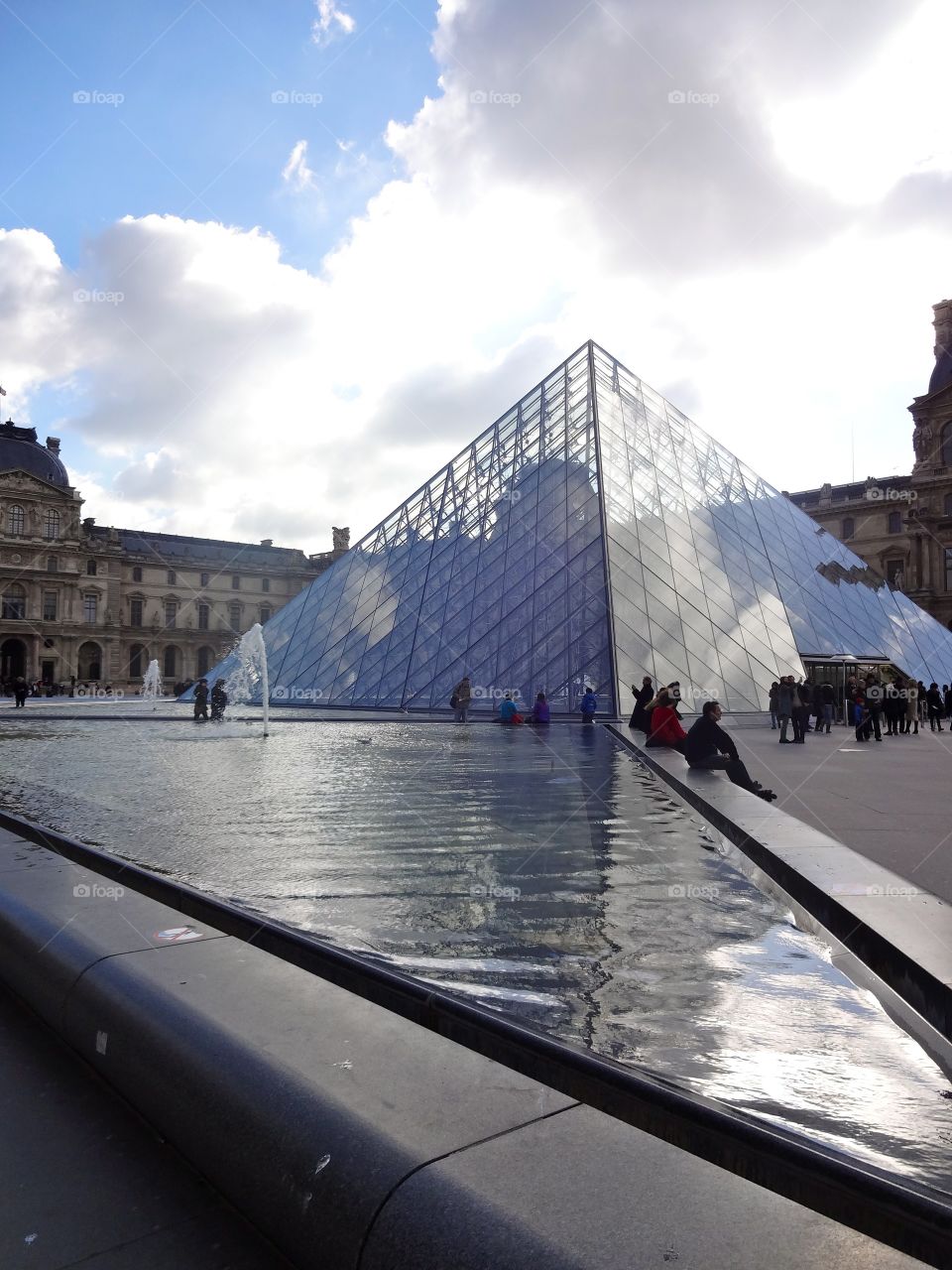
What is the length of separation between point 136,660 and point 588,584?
61.3 meters

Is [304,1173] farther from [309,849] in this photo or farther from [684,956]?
[309,849]

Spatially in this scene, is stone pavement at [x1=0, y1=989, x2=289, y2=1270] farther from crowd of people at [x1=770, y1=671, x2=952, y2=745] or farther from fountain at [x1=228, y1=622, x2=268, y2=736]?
fountain at [x1=228, y1=622, x2=268, y2=736]

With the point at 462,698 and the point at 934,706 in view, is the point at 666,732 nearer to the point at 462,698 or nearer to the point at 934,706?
the point at 462,698

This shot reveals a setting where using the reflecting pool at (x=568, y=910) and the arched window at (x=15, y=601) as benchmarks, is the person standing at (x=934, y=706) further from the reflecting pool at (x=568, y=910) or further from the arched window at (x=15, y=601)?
the arched window at (x=15, y=601)

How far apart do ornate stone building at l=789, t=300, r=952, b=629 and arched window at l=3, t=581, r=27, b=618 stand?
2365 inches

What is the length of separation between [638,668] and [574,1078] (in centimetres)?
2042

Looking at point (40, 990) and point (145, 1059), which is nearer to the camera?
point (145, 1059)

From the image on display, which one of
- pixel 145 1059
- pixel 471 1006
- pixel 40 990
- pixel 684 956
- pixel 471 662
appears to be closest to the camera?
pixel 145 1059

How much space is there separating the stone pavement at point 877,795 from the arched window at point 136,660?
223ft

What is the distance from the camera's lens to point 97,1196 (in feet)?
6.62

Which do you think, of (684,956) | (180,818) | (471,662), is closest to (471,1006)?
(684,956)

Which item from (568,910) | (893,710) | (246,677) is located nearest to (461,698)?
(893,710)

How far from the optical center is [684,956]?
12.0ft

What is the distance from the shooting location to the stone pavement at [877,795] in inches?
218
